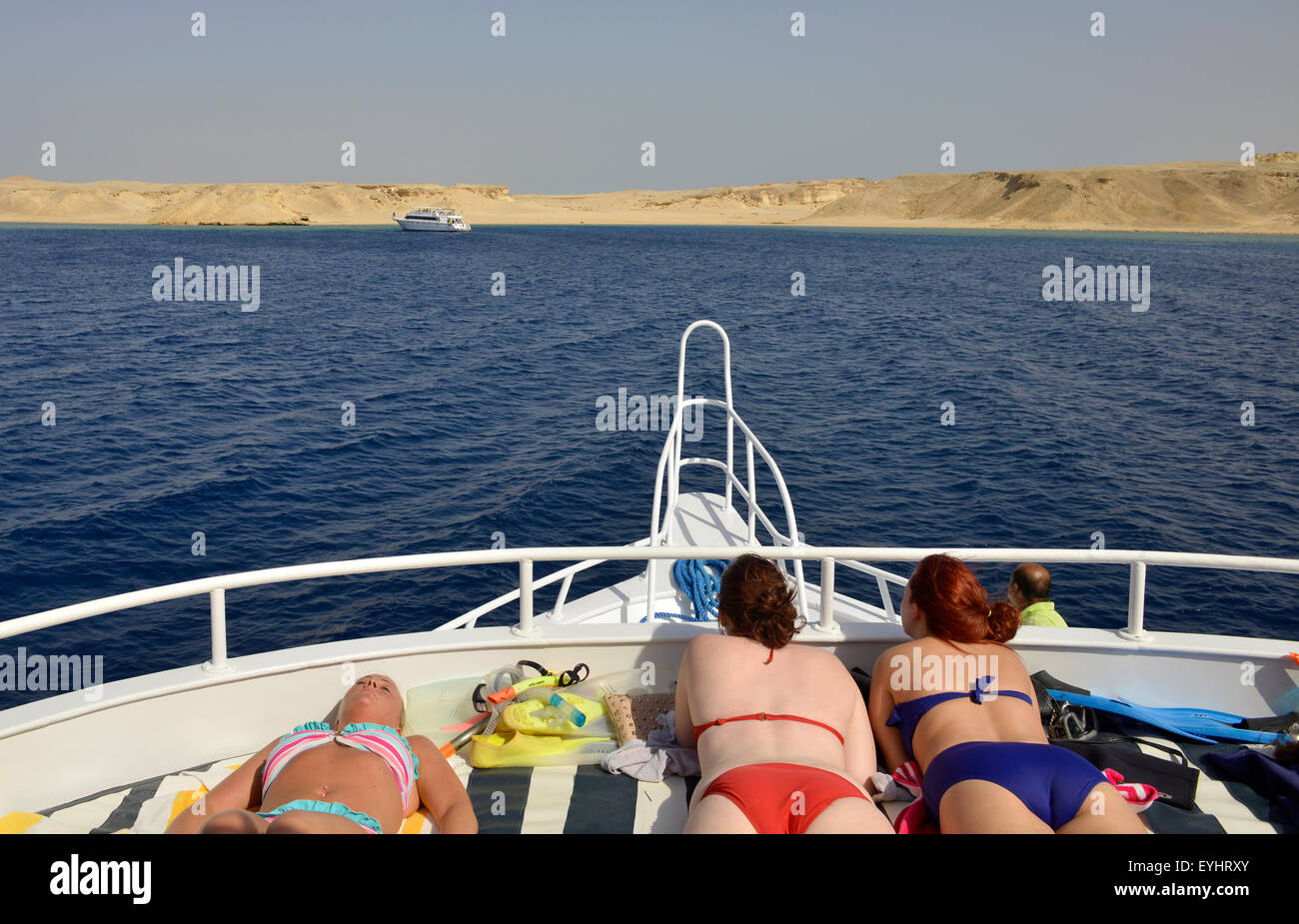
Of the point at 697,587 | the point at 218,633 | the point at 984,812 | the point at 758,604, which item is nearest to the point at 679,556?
the point at 758,604

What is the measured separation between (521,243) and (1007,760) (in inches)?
4669

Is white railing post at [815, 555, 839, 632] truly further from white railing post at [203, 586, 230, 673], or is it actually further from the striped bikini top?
white railing post at [203, 586, 230, 673]

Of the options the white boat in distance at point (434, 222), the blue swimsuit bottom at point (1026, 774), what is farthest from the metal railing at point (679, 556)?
the white boat in distance at point (434, 222)

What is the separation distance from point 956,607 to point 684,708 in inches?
47.1

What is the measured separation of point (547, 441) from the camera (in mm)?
22859

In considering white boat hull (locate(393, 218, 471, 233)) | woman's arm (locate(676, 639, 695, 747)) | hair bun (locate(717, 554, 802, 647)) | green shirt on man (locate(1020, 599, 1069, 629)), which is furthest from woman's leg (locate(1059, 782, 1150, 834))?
white boat hull (locate(393, 218, 471, 233))

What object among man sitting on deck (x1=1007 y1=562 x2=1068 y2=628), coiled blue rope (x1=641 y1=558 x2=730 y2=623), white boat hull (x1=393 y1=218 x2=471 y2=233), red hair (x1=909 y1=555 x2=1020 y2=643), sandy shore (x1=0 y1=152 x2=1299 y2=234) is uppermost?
sandy shore (x1=0 y1=152 x2=1299 y2=234)

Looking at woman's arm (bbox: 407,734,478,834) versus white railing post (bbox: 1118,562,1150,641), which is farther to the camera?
white railing post (bbox: 1118,562,1150,641)

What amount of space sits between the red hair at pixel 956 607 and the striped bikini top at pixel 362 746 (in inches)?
85.7

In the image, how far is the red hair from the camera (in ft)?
13.5

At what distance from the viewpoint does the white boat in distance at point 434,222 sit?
14188 centimetres

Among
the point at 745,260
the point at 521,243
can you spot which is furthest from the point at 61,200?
the point at 745,260
